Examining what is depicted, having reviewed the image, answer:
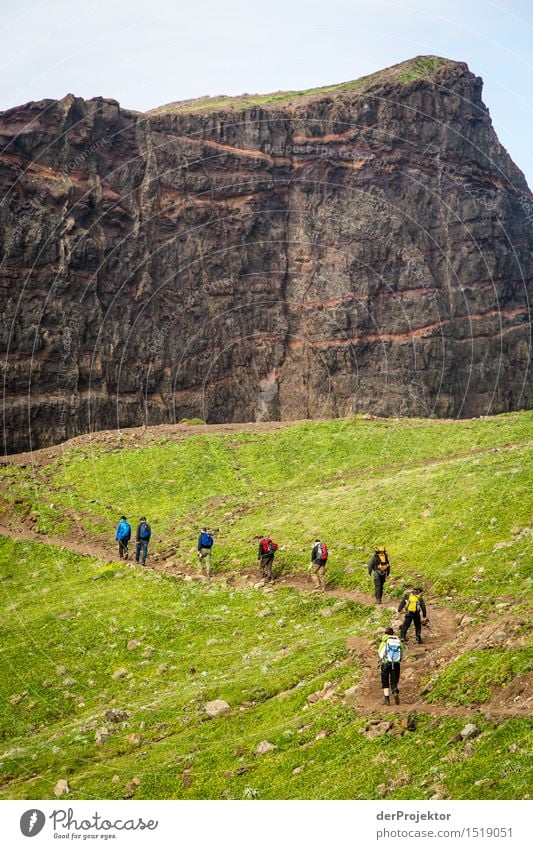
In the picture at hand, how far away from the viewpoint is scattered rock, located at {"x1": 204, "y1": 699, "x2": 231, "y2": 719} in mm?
26766

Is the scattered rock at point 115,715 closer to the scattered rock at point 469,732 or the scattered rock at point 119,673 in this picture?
the scattered rock at point 119,673

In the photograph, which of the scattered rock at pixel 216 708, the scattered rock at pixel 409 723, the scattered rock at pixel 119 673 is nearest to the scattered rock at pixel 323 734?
the scattered rock at pixel 409 723

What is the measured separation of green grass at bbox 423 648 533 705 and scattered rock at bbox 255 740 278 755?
4.07 metres

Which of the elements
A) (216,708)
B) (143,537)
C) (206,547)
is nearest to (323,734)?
(216,708)

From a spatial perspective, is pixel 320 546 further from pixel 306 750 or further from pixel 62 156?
pixel 62 156

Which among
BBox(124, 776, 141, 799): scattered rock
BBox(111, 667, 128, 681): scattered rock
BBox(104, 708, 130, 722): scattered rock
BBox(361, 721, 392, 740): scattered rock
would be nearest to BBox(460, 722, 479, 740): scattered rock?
BBox(361, 721, 392, 740): scattered rock

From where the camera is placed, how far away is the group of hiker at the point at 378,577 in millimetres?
24234

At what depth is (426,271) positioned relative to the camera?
111812 mm

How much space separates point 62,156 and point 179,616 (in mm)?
75876

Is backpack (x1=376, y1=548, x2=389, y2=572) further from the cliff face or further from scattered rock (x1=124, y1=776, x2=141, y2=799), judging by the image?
the cliff face

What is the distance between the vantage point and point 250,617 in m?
34.4

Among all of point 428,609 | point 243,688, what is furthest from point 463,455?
point 243,688

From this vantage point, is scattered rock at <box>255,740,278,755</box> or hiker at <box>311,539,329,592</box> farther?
hiker at <box>311,539,329,592</box>

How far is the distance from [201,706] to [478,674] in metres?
8.27
